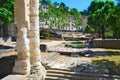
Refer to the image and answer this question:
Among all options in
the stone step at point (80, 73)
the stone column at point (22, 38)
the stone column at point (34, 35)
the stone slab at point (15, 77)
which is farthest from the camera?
the stone step at point (80, 73)

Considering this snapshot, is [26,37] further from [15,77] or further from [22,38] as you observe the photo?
[15,77]

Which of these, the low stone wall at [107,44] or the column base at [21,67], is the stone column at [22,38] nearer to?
the column base at [21,67]

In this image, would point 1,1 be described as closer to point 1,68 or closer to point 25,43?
point 1,68

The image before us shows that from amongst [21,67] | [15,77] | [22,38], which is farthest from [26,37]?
[15,77]

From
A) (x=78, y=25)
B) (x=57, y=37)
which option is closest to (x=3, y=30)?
(x=57, y=37)

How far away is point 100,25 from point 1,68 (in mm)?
30157

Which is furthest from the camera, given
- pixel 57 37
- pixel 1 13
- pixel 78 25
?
pixel 78 25

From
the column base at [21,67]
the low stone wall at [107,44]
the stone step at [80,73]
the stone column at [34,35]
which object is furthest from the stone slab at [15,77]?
the low stone wall at [107,44]

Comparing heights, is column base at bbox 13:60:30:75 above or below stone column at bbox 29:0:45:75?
below

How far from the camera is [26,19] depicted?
37.7 feet

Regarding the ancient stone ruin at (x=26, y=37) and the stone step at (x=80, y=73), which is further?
the stone step at (x=80, y=73)

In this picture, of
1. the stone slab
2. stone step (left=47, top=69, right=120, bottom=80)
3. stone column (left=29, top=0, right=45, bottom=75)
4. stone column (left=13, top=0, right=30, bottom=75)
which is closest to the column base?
stone column (left=13, top=0, right=30, bottom=75)

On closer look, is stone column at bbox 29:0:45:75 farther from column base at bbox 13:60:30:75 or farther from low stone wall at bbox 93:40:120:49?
low stone wall at bbox 93:40:120:49

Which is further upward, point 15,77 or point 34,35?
point 34,35
